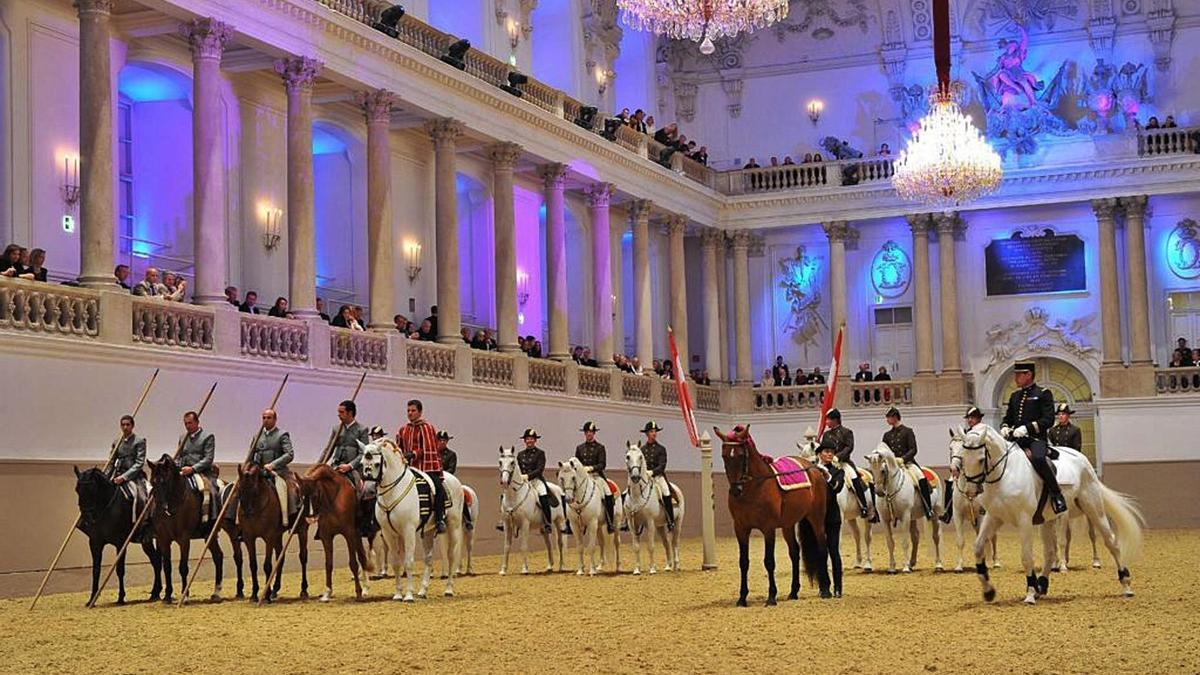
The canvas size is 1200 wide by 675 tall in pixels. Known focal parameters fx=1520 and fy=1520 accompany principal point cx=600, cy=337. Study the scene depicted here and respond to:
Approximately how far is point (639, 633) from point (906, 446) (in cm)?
Answer: 975

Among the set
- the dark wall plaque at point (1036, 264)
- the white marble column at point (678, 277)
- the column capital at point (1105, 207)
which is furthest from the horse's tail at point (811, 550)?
the dark wall plaque at point (1036, 264)

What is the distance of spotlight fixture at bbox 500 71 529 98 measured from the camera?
33375 millimetres

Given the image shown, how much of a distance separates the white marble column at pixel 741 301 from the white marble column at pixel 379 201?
60.3 feet

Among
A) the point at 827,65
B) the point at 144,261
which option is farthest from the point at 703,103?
the point at 144,261

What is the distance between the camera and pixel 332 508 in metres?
17.6

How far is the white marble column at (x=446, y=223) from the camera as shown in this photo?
3089 cm

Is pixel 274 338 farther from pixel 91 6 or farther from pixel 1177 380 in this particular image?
pixel 1177 380

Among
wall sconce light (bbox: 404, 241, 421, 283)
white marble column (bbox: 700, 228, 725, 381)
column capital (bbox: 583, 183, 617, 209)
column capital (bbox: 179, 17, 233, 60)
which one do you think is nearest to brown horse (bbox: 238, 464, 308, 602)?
column capital (bbox: 179, 17, 233, 60)

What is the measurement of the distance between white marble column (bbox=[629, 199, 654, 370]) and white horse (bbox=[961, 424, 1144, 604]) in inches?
945

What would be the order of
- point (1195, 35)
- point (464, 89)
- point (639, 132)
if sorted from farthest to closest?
point (1195, 35) < point (639, 132) < point (464, 89)

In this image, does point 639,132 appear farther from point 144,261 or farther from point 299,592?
point 299,592

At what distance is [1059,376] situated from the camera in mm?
43594

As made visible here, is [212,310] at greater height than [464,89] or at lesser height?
lesser

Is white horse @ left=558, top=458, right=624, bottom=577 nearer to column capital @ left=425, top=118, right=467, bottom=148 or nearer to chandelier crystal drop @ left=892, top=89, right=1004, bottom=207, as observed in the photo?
column capital @ left=425, top=118, right=467, bottom=148
